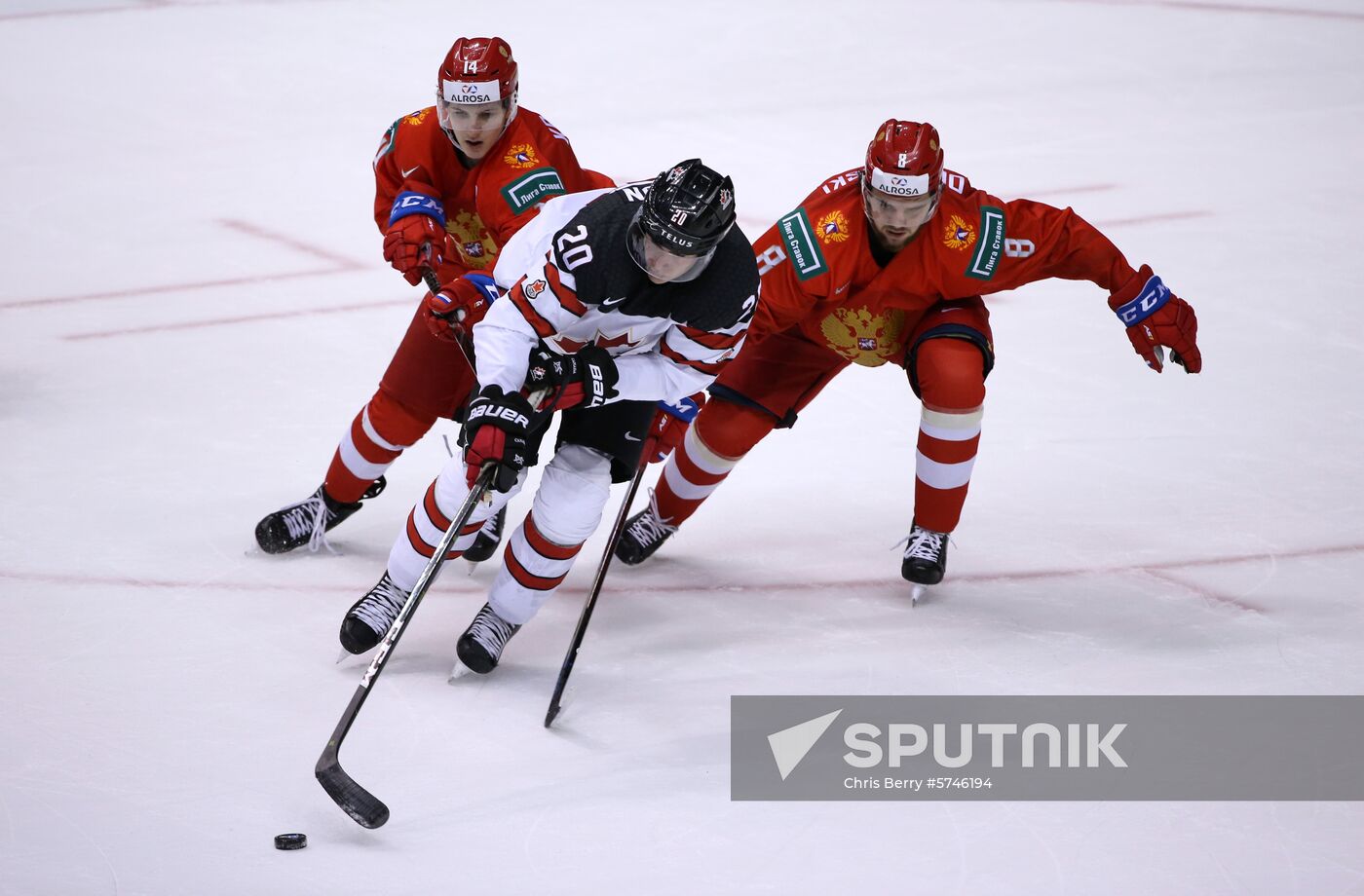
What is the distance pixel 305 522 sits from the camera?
3582 millimetres

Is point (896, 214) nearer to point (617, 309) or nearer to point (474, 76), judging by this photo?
point (617, 309)

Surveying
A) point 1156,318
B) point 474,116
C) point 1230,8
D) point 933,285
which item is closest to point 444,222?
point 474,116

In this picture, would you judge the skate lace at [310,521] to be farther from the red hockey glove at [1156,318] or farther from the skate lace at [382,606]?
the red hockey glove at [1156,318]

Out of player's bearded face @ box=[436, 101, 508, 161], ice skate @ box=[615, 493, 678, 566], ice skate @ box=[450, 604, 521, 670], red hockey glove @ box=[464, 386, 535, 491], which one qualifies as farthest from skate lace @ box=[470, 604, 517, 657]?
player's bearded face @ box=[436, 101, 508, 161]

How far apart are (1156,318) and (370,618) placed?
1.65 m

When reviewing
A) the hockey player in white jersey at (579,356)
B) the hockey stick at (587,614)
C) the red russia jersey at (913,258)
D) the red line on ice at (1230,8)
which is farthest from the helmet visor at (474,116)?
the red line on ice at (1230,8)

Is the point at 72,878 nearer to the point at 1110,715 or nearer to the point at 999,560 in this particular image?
the point at 1110,715

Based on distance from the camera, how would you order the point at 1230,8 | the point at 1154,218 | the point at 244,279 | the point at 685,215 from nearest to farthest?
the point at 685,215
the point at 244,279
the point at 1154,218
the point at 1230,8

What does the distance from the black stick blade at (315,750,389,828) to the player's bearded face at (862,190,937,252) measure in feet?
4.89

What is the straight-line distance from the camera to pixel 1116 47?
28.0 feet

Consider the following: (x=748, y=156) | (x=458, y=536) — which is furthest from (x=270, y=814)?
(x=748, y=156)

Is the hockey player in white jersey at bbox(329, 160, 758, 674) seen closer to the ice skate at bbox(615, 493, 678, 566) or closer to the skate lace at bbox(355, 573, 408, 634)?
the skate lace at bbox(355, 573, 408, 634)

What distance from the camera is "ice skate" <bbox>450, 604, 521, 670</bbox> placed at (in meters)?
3.01

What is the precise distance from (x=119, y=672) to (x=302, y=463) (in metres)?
1.15
